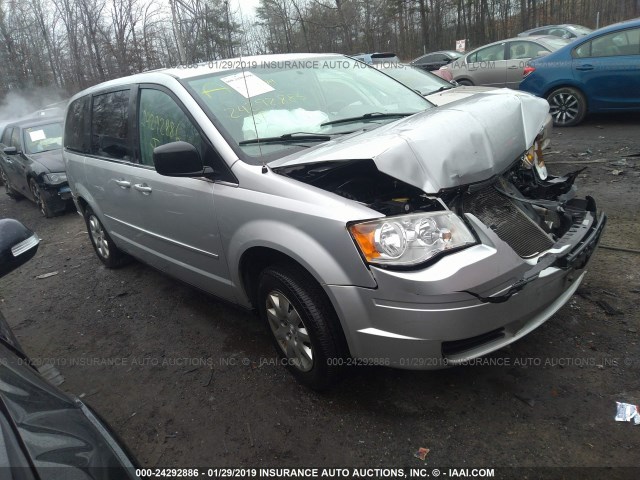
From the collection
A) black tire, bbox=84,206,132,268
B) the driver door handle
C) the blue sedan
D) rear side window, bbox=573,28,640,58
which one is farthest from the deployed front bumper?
rear side window, bbox=573,28,640,58

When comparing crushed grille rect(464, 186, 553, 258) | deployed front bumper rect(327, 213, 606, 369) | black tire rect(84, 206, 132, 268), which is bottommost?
black tire rect(84, 206, 132, 268)

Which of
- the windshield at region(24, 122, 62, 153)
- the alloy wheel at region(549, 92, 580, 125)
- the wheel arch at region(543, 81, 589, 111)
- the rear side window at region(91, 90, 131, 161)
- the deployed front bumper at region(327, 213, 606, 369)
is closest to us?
the deployed front bumper at region(327, 213, 606, 369)

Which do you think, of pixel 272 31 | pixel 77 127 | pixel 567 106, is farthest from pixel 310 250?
pixel 272 31

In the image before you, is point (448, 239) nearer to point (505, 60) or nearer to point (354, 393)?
point (354, 393)

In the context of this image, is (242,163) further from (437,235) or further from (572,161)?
(572,161)

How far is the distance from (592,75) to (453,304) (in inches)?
281

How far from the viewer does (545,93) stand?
26.2 feet

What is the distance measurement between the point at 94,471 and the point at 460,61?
41.4 ft

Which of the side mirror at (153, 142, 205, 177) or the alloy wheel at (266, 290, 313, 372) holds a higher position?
the side mirror at (153, 142, 205, 177)

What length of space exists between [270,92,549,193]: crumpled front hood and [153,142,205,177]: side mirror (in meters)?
0.47

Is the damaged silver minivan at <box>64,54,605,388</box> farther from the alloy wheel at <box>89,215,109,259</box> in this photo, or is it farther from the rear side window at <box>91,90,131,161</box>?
the alloy wheel at <box>89,215,109,259</box>

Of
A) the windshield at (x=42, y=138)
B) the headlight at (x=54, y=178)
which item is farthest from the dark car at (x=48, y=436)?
the windshield at (x=42, y=138)

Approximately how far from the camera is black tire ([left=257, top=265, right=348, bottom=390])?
2.34 m

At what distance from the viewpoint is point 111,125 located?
396 centimetres
